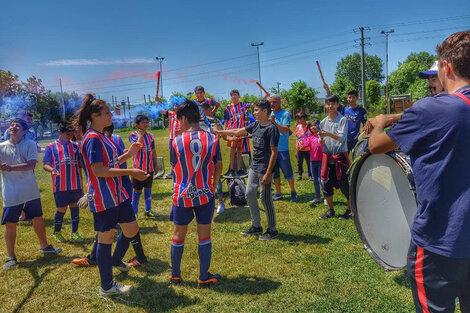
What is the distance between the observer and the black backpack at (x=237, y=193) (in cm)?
747

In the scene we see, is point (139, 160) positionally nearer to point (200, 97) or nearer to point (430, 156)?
point (200, 97)

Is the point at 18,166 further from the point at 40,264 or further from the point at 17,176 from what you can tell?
the point at 40,264

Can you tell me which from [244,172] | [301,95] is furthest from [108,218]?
[301,95]

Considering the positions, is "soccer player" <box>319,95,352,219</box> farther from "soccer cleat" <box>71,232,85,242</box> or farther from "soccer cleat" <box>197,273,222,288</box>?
"soccer cleat" <box>71,232,85,242</box>

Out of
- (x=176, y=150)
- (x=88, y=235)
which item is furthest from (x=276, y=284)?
(x=88, y=235)


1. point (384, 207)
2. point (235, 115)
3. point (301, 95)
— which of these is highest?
point (301, 95)

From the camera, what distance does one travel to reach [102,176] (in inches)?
140

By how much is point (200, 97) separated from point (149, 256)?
382 centimetres

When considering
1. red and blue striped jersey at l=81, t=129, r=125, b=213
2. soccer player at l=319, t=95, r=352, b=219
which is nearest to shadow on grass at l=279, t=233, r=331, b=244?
soccer player at l=319, t=95, r=352, b=219

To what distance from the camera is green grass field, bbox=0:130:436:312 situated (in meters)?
3.62

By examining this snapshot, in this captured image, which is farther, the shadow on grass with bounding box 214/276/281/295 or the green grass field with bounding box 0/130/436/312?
the shadow on grass with bounding box 214/276/281/295

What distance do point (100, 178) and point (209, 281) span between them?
1.73 metres

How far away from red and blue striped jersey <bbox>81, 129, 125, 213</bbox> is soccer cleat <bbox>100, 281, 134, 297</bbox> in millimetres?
946

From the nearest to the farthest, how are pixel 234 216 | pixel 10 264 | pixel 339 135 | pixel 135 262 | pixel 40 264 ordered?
pixel 135 262
pixel 10 264
pixel 40 264
pixel 339 135
pixel 234 216
